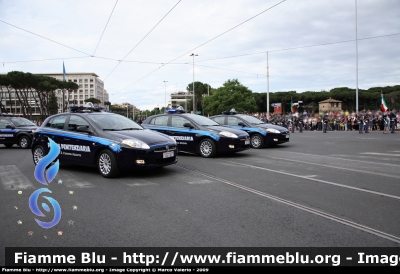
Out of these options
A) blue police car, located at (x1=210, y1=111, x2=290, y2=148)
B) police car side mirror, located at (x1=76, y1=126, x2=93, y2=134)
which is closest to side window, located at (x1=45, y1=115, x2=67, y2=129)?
police car side mirror, located at (x1=76, y1=126, x2=93, y2=134)

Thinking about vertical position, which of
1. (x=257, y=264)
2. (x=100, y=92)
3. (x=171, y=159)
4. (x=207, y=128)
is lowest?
(x=257, y=264)

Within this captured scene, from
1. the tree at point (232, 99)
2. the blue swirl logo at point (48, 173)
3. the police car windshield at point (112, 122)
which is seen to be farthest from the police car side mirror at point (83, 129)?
the tree at point (232, 99)

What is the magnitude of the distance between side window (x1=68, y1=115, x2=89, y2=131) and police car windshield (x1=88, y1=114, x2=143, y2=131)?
0.72 ft

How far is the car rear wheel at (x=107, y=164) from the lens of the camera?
22.9ft

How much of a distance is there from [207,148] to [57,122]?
459 cm

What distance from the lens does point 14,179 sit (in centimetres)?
719

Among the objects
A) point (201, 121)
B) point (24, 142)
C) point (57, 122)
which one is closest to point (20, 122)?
point (24, 142)

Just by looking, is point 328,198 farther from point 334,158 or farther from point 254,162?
point 334,158

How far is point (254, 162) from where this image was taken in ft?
31.1

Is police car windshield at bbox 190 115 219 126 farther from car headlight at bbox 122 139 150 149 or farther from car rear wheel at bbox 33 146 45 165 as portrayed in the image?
car rear wheel at bbox 33 146 45 165

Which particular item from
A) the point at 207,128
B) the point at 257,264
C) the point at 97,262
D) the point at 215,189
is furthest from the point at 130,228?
the point at 207,128

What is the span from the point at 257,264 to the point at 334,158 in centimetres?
809

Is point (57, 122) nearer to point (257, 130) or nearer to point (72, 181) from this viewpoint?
point (72, 181)

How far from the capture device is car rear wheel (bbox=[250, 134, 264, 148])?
13.7 m
